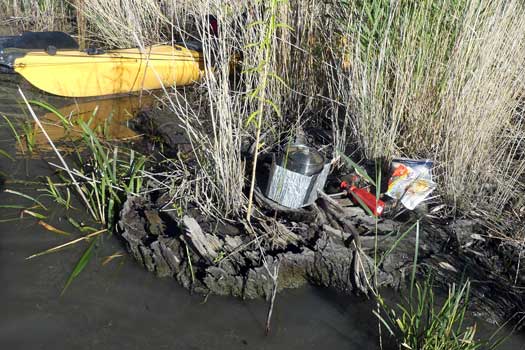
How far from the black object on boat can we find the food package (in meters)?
3.30

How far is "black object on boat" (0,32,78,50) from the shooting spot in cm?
464

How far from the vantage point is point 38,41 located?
4742 mm

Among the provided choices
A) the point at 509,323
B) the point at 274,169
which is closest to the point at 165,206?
the point at 274,169

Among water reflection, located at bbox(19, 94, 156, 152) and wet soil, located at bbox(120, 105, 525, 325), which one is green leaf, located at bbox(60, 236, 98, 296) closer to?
wet soil, located at bbox(120, 105, 525, 325)

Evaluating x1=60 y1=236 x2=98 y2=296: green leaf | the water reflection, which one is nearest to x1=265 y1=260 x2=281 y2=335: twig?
x1=60 y1=236 x2=98 y2=296: green leaf

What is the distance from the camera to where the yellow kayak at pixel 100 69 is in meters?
4.52

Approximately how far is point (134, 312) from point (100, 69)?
2.81 m

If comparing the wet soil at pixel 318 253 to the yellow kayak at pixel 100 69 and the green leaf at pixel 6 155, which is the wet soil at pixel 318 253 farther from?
the yellow kayak at pixel 100 69

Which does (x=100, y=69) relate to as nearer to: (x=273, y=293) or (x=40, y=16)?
(x=40, y=16)

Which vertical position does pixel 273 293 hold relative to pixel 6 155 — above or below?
below

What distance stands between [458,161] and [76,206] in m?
2.44

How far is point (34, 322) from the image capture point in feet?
8.39

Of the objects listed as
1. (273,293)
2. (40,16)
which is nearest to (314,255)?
(273,293)

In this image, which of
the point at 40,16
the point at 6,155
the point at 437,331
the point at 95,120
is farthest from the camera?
the point at 40,16
